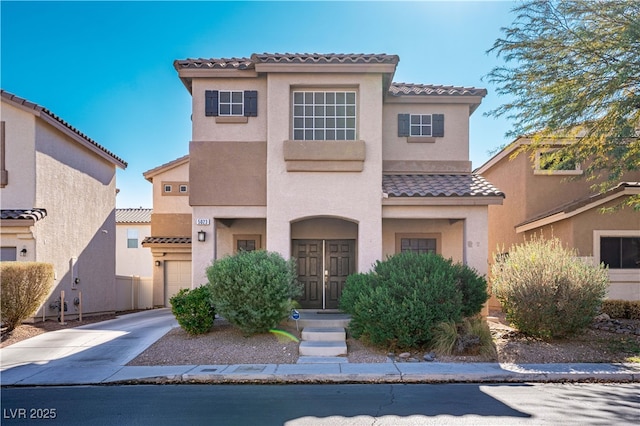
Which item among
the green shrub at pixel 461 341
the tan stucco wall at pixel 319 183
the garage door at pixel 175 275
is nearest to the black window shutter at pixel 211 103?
the tan stucco wall at pixel 319 183

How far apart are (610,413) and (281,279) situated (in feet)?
22.8

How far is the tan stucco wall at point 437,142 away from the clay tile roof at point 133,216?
21.2m

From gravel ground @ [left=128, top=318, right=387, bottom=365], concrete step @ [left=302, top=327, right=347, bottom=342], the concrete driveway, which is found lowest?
the concrete driveway

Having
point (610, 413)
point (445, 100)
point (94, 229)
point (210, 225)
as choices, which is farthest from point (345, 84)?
point (94, 229)

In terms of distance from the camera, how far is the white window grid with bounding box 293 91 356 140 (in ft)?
46.6

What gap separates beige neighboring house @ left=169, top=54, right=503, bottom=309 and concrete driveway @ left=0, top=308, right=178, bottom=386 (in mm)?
2416

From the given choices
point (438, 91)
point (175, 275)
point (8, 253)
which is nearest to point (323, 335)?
point (438, 91)

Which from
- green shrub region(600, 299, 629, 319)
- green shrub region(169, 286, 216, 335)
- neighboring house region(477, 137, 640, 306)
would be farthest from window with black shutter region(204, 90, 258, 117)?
green shrub region(600, 299, 629, 319)

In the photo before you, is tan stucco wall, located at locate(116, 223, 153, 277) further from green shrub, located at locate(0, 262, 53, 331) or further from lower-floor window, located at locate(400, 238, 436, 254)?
lower-floor window, located at locate(400, 238, 436, 254)

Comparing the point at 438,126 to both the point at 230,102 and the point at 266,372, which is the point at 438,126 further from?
the point at 266,372

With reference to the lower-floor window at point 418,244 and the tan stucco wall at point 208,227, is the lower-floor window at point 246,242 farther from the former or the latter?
the lower-floor window at point 418,244

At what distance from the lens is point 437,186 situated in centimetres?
1434

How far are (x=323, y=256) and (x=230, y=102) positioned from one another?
5333mm

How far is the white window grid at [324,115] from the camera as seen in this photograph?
14.2 metres
